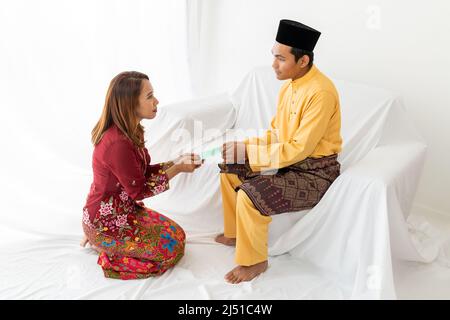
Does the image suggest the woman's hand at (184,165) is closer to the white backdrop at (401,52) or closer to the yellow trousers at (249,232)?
the yellow trousers at (249,232)

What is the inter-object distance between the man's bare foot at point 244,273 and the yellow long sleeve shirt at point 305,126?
43 centimetres

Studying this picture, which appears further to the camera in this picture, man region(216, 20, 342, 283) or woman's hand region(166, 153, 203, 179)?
woman's hand region(166, 153, 203, 179)

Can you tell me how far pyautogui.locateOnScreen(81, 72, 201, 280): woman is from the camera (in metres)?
1.60

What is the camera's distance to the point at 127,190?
1628 mm

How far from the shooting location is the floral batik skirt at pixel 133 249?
5.63 feet

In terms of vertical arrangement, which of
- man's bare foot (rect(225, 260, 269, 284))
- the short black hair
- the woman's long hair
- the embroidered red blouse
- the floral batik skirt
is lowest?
man's bare foot (rect(225, 260, 269, 284))

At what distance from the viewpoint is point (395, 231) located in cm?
169

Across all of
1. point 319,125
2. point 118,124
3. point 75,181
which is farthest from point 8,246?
point 319,125

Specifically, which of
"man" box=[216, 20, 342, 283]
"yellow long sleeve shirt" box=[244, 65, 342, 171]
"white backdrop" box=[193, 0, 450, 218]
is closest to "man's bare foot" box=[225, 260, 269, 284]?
"man" box=[216, 20, 342, 283]

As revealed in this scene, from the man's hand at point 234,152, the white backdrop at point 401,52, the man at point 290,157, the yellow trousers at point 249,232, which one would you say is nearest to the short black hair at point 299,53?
the man at point 290,157

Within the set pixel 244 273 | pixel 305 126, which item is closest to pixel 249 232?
pixel 244 273

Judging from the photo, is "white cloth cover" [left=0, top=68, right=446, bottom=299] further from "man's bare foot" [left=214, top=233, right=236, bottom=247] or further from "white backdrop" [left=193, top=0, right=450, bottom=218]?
"white backdrop" [left=193, top=0, right=450, bottom=218]

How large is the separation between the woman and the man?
28 cm

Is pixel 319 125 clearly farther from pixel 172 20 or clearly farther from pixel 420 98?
pixel 172 20
